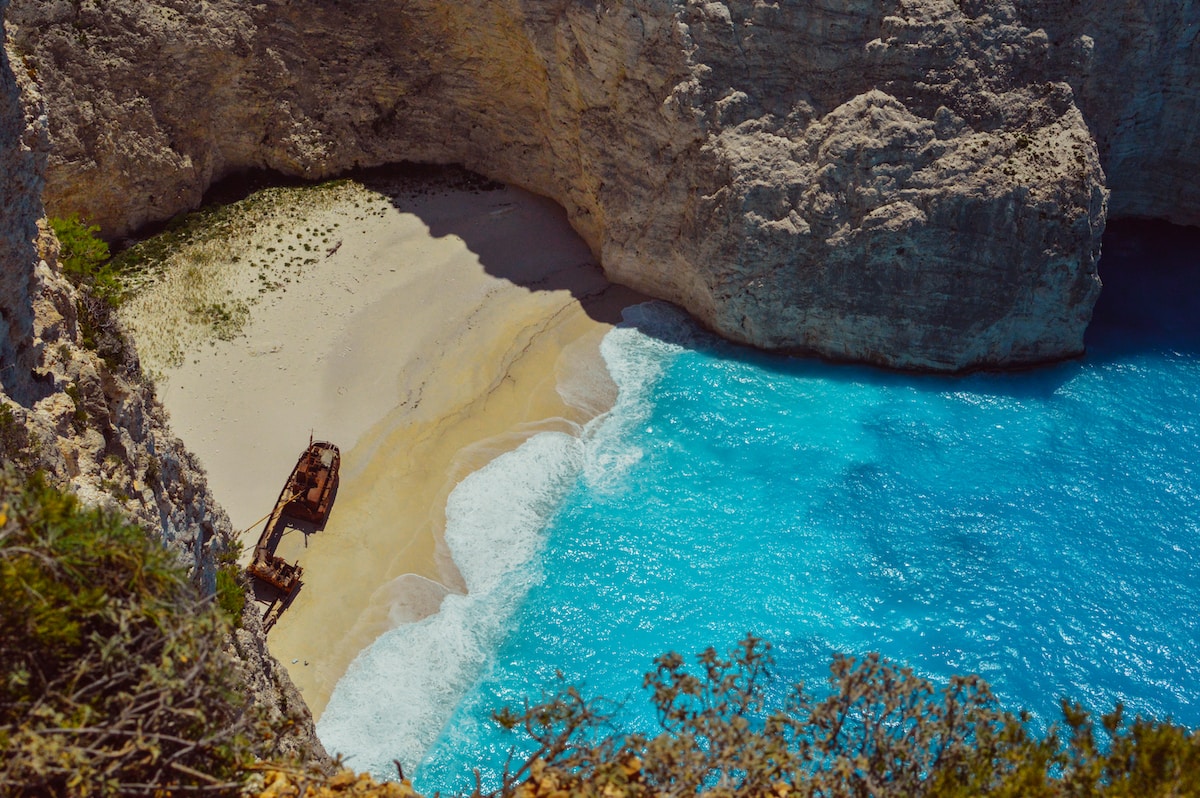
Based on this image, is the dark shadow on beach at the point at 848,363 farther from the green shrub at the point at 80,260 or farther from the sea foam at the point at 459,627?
the green shrub at the point at 80,260

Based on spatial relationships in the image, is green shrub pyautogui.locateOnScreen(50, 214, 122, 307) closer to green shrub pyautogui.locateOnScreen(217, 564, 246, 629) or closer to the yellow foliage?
green shrub pyautogui.locateOnScreen(217, 564, 246, 629)

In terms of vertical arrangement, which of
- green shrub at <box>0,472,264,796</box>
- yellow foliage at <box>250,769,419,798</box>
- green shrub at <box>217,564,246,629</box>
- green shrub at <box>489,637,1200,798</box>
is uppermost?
green shrub at <box>0,472,264,796</box>

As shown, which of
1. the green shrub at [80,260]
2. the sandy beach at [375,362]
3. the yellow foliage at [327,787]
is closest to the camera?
the yellow foliage at [327,787]

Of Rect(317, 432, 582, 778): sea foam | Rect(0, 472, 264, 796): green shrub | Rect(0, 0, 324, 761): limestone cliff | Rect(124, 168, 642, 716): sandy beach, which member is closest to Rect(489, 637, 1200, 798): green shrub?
Rect(0, 472, 264, 796): green shrub

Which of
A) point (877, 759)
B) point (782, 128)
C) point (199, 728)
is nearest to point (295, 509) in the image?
point (199, 728)

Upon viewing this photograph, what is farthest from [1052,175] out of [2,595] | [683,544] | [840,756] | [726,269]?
[2,595]

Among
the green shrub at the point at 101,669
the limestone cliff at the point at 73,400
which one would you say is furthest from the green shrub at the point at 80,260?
the green shrub at the point at 101,669

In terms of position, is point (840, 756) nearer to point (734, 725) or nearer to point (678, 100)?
point (734, 725)
